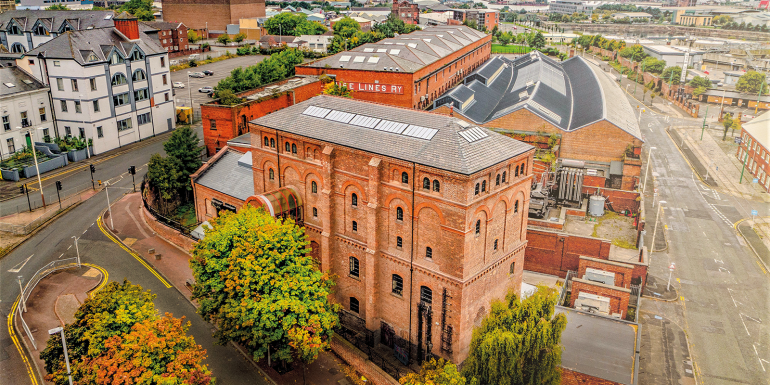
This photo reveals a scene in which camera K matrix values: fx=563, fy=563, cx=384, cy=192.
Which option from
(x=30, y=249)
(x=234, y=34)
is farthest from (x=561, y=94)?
(x=234, y=34)

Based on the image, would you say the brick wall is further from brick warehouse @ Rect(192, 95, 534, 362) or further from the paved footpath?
the paved footpath

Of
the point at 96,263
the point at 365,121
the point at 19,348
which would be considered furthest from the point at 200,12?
the point at 19,348

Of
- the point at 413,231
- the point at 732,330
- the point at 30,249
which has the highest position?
the point at 413,231

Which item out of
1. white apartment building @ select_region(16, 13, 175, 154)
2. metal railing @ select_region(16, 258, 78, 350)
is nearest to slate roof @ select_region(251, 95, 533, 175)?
metal railing @ select_region(16, 258, 78, 350)

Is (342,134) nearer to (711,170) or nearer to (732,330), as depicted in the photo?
(732,330)

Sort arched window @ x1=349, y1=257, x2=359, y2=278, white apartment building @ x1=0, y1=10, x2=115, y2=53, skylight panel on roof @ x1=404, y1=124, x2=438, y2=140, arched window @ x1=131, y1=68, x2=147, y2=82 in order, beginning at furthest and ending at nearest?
white apartment building @ x1=0, y1=10, x2=115, y2=53 < arched window @ x1=131, y1=68, x2=147, y2=82 < arched window @ x1=349, y1=257, x2=359, y2=278 < skylight panel on roof @ x1=404, y1=124, x2=438, y2=140

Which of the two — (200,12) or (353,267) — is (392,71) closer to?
(353,267)
